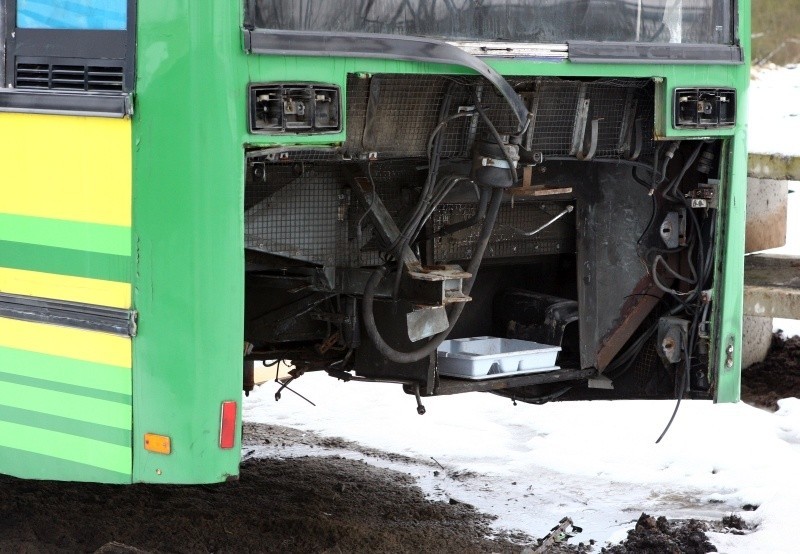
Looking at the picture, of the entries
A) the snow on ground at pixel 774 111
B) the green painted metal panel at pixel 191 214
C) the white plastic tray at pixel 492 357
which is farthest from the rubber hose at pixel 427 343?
the snow on ground at pixel 774 111

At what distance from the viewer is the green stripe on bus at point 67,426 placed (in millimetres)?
3883

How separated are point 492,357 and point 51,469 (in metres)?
1.82

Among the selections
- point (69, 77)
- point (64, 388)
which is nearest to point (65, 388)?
point (64, 388)

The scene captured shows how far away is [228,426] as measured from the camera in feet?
12.6

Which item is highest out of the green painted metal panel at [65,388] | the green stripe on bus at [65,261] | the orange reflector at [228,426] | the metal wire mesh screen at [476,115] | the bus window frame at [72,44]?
the bus window frame at [72,44]

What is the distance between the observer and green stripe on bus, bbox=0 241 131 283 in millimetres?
3824

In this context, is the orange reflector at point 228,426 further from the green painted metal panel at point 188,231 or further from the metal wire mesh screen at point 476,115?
the metal wire mesh screen at point 476,115

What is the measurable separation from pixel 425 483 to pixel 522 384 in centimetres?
104

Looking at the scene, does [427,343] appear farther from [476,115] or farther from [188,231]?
[188,231]

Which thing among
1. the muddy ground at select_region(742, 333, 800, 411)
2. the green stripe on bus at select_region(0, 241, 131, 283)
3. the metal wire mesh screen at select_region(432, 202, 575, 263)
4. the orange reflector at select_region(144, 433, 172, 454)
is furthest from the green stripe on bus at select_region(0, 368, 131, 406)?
the muddy ground at select_region(742, 333, 800, 411)

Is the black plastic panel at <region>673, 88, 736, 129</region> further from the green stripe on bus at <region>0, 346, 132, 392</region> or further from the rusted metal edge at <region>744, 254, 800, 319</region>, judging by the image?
the rusted metal edge at <region>744, 254, 800, 319</region>

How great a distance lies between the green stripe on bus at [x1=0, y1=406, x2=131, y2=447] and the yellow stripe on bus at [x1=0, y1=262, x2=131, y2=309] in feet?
1.24

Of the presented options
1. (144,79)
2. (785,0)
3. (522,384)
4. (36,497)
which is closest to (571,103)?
(522,384)

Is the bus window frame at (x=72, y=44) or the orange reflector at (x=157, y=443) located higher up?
the bus window frame at (x=72, y=44)
